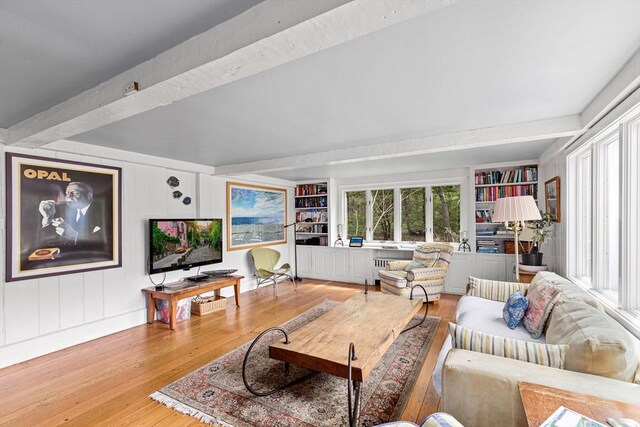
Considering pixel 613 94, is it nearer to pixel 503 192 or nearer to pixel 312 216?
pixel 503 192

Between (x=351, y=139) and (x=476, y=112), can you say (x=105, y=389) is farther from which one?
(x=476, y=112)

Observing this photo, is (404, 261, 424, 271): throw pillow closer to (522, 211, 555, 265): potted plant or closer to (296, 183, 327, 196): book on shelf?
(522, 211, 555, 265): potted plant

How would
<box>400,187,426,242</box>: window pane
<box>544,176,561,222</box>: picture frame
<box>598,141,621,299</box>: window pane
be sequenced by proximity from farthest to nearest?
<box>400,187,426,242</box>: window pane < <box>544,176,561,222</box>: picture frame < <box>598,141,621,299</box>: window pane

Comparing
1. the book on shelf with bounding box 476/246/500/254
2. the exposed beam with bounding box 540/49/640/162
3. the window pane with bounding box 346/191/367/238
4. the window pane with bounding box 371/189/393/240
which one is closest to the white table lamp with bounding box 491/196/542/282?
the exposed beam with bounding box 540/49/640/162

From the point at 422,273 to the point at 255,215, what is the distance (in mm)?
3310

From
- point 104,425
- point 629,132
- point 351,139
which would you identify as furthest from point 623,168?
point 104,425

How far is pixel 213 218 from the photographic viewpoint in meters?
4.93

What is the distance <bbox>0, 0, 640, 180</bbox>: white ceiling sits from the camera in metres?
1.24

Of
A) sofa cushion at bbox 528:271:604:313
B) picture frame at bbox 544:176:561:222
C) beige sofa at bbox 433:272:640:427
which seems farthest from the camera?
picture frame at bbox 544:176:561:222

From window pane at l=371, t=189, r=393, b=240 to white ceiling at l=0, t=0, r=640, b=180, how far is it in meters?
3.16

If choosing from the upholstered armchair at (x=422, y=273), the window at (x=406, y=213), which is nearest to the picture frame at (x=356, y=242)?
the window at (x=406, y=213)

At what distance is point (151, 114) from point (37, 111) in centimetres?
83

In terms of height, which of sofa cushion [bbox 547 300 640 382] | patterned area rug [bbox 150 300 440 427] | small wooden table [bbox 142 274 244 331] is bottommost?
patterned area rug [bbox 150 300 440 427]

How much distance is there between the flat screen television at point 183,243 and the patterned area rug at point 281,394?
186 cm
